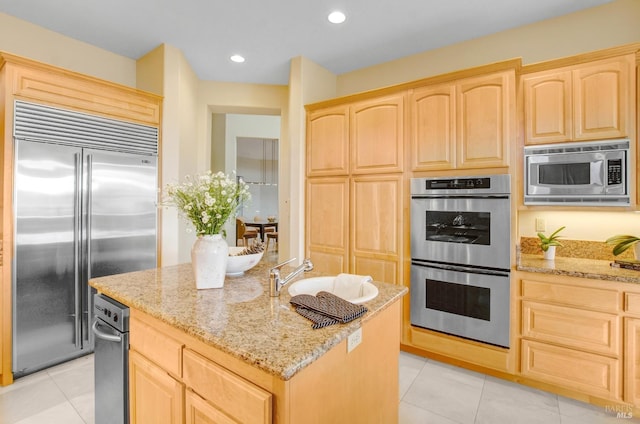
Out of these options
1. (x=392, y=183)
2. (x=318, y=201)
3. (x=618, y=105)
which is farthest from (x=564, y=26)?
(x=318, y=201)

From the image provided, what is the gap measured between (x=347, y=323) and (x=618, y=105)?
8.09 ft

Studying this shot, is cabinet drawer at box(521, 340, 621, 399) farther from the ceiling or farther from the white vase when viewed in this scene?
the ceiling

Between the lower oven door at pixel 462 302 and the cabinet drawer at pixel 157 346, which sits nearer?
the cabinet drawer at pixel 157 346

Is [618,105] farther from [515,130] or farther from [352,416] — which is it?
[352,416]

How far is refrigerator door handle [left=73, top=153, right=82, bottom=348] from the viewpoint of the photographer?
2609mm

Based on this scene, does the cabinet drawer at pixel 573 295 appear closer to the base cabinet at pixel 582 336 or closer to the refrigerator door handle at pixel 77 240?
the base cabinet at pixel 582 336

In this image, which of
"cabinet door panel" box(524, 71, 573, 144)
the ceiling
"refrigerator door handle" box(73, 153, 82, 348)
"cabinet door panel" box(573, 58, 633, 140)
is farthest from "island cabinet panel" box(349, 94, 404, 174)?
"refrigerator door handle" box(73, 153, 82, 348)

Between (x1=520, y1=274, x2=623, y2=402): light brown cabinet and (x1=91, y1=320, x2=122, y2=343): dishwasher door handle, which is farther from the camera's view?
(x1=520, y1=274, x2=623, y2=402): light brown cabinet

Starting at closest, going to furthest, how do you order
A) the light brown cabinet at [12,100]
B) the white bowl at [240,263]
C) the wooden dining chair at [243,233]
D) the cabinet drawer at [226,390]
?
1. the cabinet drawer at [226,390]
2. the white bowl at [240,263]
3. the light brown cabinet at [12,100]
4. the wooden dining chair at [243,233]

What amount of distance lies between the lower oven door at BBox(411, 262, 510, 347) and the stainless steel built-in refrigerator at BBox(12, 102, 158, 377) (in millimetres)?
2635

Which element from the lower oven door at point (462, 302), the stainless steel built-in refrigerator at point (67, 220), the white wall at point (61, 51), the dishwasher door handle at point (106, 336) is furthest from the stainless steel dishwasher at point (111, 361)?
the white wall at point (61, 51)

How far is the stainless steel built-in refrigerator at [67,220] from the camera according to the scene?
7.80ft

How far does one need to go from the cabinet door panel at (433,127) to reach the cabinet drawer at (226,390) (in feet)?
7.42

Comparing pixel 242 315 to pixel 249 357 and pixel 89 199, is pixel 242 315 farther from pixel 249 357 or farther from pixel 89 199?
pixel 89 199
